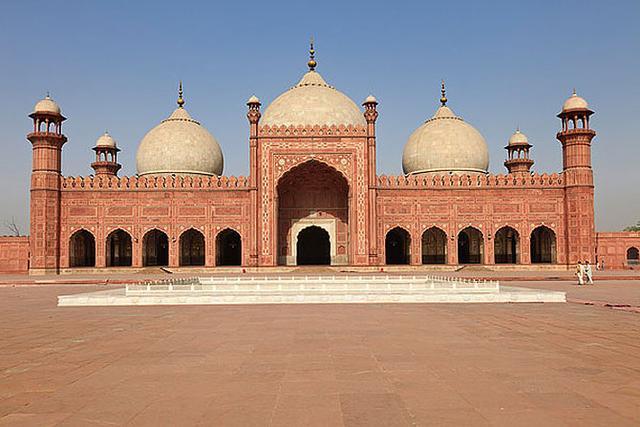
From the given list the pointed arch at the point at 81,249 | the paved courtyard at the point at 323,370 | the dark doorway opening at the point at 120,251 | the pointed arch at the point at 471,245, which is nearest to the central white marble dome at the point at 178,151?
the dark doorway opening at the point at 120,251

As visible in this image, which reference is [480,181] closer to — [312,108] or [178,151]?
[312,108]

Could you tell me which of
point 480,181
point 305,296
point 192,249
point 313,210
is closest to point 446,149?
point 480,181

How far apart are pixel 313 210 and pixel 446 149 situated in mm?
8186

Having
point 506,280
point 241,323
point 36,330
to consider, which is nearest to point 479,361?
point 241,323

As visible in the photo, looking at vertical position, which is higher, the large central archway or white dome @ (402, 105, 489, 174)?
white dome @ (402, 105, 489, 174)

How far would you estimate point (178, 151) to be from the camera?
94.8 ft

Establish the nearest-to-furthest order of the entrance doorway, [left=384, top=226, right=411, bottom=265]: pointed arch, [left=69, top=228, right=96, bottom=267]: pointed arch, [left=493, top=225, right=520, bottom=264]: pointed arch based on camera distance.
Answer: [left=69, top=228, right=96, bottom=267]: pointed arch, [left=493, top=225, right=520, bottom=264]: pointed arch, the entrance doorway, [left=384, top=226, right=411, bottom=265]: pointed arch

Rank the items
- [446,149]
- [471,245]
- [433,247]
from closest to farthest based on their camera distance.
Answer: [471,245] < [433,247] < [446,149]

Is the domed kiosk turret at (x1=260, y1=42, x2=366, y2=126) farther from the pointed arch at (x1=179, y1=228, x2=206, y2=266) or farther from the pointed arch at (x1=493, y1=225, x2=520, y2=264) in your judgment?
the pointed arch at (x1=493, y1=225, x2=520, y2=264)

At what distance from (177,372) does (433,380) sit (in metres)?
1.97

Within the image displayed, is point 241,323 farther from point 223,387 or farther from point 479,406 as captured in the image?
point 479,406

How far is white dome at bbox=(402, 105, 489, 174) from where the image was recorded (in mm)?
28750

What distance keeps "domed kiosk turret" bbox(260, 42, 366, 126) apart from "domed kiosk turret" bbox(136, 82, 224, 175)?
390 centimetres

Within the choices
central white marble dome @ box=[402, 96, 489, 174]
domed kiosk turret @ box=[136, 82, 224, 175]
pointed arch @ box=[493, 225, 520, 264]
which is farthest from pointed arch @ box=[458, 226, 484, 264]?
domed kiosk turret @ box=[136, 82, 224, 175]
